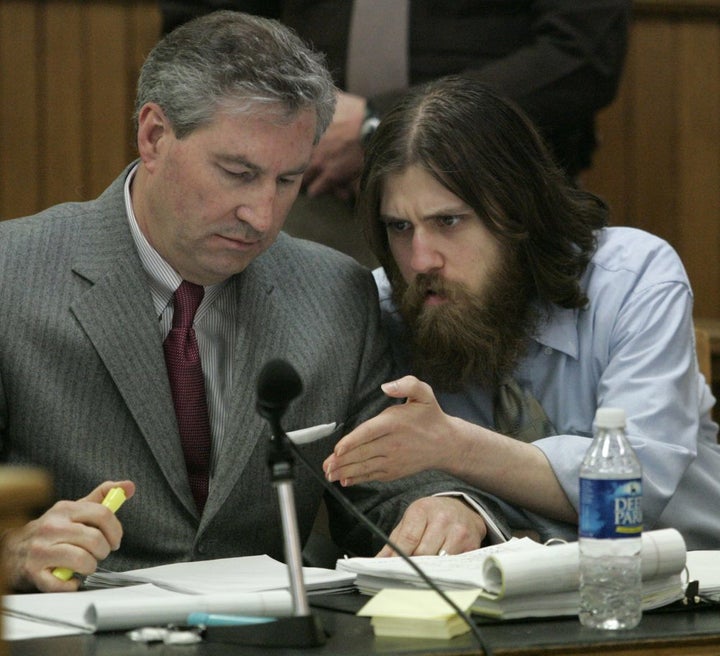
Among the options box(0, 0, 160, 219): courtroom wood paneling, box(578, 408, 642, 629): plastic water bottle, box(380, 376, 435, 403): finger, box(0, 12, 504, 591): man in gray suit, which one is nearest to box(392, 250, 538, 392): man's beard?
box(0, 12, 504, 591): man in gray suit

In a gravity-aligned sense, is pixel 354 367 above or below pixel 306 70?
below

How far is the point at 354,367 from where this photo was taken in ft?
9.29

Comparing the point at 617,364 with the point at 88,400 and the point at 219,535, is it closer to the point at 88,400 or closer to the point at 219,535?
the point at 219,535

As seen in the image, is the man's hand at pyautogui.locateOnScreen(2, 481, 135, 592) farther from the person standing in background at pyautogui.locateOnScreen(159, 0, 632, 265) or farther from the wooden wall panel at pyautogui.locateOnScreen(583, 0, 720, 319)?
the wooden wall panel at pyautogui.locateOnScreen(583, 0, 720, 319)

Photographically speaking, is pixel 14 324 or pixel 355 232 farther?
pixel 355 232

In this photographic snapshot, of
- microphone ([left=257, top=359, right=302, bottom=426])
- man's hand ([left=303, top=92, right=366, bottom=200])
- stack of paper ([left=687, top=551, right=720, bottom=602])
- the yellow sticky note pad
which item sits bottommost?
stack of paper ([left=687, top=551, right=720, bottom=602])

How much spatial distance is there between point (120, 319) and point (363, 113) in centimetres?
110

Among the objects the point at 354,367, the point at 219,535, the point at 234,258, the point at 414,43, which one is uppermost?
the point at 414,43

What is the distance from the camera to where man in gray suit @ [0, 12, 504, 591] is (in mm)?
2543

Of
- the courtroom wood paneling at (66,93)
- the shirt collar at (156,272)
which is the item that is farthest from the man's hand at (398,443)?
the courtroom wood paneling at (66,93)

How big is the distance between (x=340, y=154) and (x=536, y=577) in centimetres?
177

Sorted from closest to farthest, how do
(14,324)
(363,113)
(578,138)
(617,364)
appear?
(14,324), (617,364), (363,113), (578,138)

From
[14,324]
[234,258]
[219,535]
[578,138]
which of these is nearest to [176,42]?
[234,258]

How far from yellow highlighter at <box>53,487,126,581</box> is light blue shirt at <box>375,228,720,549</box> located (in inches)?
34.4
